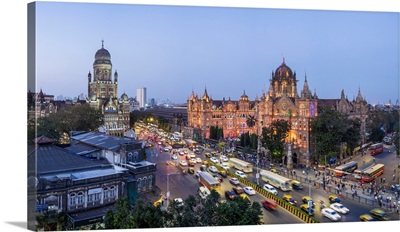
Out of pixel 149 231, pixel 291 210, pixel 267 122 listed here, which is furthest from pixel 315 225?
pixel 267 122

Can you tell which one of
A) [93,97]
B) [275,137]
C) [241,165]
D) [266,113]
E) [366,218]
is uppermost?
[93,97]

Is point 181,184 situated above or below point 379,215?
above

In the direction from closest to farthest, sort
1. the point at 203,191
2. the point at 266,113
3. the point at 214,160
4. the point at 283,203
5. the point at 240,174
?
the point at 203,191 < the point at 283,203 < the point at 240,174 < the point at 214,160 < the point at 266,113

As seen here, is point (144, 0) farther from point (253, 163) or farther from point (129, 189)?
point (253, 163)

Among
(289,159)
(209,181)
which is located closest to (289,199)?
(209,181)

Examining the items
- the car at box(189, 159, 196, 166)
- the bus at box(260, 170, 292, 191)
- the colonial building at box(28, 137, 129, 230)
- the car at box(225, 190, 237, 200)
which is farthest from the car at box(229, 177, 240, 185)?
the colonial building at box(28, 137, 129, 230)

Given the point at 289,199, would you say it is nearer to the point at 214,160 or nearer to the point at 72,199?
the point at 214,160

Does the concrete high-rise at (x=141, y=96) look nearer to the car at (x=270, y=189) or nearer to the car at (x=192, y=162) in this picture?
the car at (x=192, y=162)

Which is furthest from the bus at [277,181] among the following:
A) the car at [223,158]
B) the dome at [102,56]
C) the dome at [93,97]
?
the dome at [102,56]
